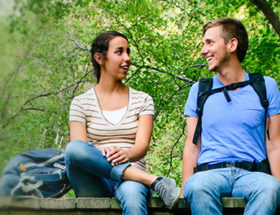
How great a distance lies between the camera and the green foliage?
6.87 m

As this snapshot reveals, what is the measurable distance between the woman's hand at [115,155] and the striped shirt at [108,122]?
0.20m

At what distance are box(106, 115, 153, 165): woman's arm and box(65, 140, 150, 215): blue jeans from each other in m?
0.04

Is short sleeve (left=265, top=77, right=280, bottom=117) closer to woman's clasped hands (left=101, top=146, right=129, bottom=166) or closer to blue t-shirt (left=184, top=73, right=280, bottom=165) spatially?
blue t-shirt (left=184, top=73, right=280, bottom=165)

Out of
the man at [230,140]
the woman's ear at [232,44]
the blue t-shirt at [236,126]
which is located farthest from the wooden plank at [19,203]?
the woman's ear at [232,44]

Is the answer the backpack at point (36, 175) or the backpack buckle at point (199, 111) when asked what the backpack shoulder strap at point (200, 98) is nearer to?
the backpack buckle at point (199, 111)

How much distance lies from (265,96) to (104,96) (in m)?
1.14

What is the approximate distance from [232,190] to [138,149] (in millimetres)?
657

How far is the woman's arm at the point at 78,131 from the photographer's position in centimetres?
264

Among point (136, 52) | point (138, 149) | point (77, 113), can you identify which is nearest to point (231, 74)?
point (138, 149)

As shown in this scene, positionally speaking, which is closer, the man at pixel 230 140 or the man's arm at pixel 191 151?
the man at pixel 230 140

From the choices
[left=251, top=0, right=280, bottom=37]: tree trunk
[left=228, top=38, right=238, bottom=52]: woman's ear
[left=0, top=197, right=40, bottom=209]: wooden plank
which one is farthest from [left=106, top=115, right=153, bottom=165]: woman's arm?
[left=251, top=0, right=280, bottom=37]: tree trunk

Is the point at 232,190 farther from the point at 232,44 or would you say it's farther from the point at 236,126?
the point at 232,44

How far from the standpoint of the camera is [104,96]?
2873 millimetres

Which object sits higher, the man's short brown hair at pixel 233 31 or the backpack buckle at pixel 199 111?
the man's short brown hair at pixel 233 31
